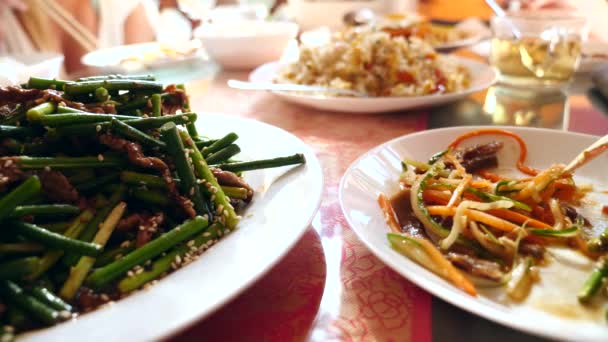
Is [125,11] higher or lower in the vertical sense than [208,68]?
higher

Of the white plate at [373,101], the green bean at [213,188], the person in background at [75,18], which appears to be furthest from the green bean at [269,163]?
the person in background at [75,18]

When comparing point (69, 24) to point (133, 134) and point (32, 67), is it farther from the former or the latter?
point (133, 134)

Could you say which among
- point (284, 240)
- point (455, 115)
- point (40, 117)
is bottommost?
point (455, 115)

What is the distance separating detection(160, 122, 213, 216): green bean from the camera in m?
0.91

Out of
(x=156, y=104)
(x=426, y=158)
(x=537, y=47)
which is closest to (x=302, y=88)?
(x=426, y=158)

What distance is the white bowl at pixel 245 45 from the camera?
2.56 meters

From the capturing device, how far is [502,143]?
4.39 feet

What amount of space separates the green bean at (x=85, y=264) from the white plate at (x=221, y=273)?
10 cm

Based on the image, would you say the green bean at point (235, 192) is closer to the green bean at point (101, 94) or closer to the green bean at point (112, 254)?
the green bean at point (112, 254)

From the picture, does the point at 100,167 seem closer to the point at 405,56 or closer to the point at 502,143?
the point at 502,143

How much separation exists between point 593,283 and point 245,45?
223cm

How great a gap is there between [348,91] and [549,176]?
1.02m

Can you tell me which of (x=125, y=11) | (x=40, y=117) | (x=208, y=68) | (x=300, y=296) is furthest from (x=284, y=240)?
(x=125, y=11)

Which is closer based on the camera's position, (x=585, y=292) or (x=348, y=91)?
(x=585, y=292)
